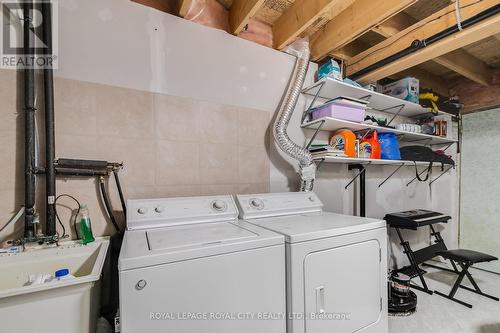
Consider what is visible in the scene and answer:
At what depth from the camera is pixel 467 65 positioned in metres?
2.71

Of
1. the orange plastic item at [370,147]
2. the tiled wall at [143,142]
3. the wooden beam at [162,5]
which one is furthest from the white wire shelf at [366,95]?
the wooden beam at [162,5]

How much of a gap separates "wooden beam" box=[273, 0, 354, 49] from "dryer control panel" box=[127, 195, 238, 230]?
147cm

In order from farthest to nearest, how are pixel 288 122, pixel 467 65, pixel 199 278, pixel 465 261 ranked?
1. pixel 467 65
2. pixel 465 261
3. pixel 288 122
4. pixel 199 278

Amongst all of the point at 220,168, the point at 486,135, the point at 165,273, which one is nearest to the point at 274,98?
the point at 220,168

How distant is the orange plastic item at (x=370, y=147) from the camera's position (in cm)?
225

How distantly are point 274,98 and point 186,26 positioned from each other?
0.91 m

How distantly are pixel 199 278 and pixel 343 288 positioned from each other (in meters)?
0.85

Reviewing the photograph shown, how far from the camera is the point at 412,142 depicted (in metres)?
3.29

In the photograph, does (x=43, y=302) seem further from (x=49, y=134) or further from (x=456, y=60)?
(x=456, y=60)

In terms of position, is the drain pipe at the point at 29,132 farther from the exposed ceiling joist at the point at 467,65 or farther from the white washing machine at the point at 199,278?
the exposed ceiling joist at the point at 467,65

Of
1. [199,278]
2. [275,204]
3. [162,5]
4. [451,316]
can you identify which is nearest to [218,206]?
[275,204]

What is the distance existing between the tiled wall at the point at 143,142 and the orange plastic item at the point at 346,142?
2.41ft

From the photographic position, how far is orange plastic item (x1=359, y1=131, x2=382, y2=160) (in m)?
2.25
